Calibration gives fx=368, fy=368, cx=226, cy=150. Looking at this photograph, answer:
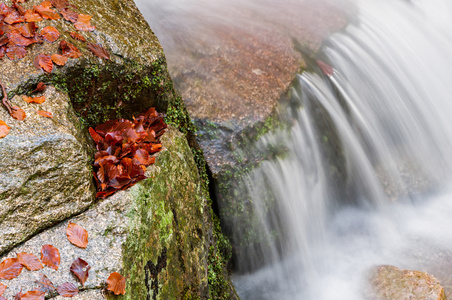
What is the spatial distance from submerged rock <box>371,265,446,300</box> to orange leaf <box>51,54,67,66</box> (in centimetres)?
382

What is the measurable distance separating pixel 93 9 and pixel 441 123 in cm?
593

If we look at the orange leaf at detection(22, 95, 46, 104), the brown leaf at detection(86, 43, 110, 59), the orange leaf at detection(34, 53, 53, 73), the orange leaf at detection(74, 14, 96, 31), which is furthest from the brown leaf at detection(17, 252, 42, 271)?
the orange leaf at detection(74, 14, 96, 31)

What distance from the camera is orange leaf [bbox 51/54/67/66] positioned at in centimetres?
264

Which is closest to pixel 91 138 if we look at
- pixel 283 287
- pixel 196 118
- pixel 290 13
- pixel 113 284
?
pixel 113 284

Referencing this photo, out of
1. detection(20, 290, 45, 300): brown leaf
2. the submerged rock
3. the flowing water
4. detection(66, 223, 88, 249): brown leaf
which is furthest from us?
the flowing water

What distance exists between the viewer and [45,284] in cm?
195

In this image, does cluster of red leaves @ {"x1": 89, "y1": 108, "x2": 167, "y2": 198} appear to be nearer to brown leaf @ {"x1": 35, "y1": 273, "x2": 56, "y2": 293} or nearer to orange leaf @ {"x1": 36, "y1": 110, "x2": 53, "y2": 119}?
orange leaf @ {"x1": 36, "y1": 110, "x2": 53, "y2": 119}

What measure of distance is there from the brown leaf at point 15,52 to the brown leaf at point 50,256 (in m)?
1.36

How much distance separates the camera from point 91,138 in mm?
2771

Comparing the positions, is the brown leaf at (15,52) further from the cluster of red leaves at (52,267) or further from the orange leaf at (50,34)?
the cluster of red leaves at (52,267)

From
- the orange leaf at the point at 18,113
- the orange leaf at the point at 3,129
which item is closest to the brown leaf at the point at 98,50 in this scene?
→ the orange leaf at the point at 18,113

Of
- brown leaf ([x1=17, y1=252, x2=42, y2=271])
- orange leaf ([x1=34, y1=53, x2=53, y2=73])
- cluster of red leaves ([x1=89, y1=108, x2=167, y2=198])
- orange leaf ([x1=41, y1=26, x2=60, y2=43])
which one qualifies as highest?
orange leaf ([x1=41, y1=26, x2=60, y2=43])

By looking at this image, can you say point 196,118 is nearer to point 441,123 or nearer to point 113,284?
point 113,284

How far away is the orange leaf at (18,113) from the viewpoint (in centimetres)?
233
